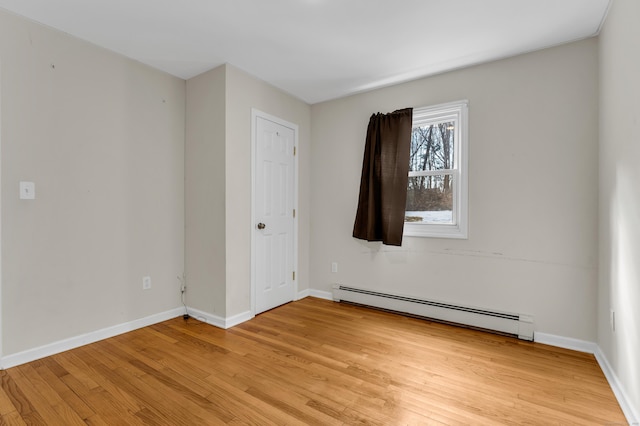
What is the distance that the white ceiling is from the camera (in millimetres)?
2133

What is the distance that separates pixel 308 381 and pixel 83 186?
241 centimetres

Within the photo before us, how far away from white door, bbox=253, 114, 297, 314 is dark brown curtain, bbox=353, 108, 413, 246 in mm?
887

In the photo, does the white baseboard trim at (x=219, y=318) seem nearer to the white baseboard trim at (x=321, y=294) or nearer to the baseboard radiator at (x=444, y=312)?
the white baseboard trim at (x=321, y=294)

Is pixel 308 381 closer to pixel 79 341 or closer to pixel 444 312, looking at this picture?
pixel 444 312

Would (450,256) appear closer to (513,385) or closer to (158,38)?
(513,385)

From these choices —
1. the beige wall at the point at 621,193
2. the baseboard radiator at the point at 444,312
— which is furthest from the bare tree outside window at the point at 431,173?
the beige wall at the point at 621,193

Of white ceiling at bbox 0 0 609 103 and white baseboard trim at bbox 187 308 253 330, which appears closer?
white ceiling at bbox 0 0 609 103

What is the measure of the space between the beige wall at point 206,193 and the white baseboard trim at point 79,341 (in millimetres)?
324

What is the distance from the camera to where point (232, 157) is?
301 centimetres

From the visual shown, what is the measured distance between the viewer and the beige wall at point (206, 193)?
A: 2992mm

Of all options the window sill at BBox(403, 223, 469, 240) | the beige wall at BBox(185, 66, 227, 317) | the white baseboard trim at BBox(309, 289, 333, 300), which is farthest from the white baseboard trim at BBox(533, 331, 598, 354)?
the beige wall at BBox(185, 66, 227, 317)

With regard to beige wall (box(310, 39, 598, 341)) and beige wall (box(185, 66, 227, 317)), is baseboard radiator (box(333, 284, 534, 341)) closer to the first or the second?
beige wall (box(310, 39, 598, 341))

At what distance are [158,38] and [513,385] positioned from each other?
3755 millimetres

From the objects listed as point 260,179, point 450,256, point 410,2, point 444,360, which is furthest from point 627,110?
point 260,179
